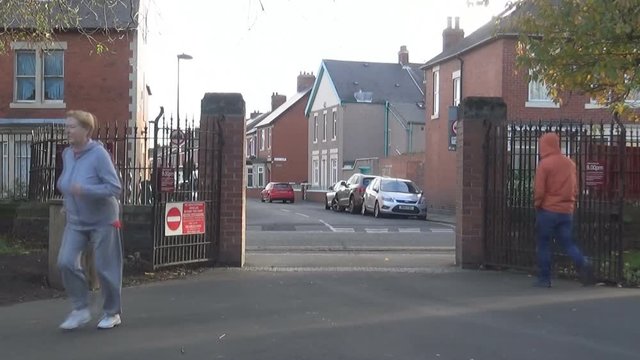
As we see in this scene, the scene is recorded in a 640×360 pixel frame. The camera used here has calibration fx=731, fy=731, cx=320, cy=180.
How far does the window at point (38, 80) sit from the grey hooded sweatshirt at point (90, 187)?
19976 millimetres

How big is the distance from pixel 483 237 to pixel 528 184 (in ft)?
3.06

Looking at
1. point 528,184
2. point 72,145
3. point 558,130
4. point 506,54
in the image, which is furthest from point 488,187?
point 506,54

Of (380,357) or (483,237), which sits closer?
(380,357)

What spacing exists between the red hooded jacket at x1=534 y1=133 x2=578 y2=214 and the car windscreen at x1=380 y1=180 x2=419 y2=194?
1791 cm

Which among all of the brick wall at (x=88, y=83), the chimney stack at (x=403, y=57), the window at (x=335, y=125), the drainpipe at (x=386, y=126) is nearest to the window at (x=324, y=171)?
the window at (x=335, y=125)

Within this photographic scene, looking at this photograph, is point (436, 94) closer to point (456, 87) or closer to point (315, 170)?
A: point (456, 87)

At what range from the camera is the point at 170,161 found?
9.27m

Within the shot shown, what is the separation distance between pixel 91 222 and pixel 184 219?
128 inches

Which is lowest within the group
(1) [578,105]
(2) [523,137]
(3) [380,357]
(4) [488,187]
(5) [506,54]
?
(3) [380,357]

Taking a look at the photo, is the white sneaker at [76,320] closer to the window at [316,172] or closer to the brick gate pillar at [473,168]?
the brick gate pillar at [473,168]

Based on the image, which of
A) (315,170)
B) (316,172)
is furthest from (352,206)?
(315,170)

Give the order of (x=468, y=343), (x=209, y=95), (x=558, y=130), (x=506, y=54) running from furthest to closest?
1. (x=506, y=54)
2. (x=209, y=95)
3. (x=558, y=130)
4. (x=468, y=343)

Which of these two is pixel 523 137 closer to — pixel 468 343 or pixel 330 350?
pixel 468 343

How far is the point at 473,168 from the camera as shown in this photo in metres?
9.82
